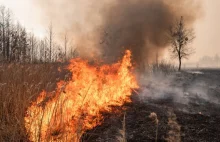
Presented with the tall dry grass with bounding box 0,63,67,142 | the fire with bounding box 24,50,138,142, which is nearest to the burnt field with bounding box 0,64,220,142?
the tall dry grass with bounding box 0,63,67,142

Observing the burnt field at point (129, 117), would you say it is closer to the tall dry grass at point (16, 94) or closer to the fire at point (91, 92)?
the tall dry grass at point (16, 94)

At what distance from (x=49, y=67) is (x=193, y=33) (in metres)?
34.0

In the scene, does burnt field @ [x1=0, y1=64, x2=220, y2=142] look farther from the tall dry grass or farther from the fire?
the fire

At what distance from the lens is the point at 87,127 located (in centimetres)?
720

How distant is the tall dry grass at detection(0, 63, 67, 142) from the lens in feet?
17.8

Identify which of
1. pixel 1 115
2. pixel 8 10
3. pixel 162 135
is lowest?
pixel 162 135

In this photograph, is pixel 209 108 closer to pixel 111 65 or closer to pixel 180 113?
pixel 180 113

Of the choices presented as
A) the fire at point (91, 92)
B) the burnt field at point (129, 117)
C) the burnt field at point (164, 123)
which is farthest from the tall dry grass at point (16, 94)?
the burnt field at point (164, 123)

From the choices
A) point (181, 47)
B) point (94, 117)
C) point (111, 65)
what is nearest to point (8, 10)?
point (181, 47)

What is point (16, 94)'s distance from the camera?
6.28 m

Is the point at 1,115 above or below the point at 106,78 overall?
below

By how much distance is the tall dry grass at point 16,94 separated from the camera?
5.41m

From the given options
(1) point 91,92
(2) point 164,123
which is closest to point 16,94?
(1) point 91,92

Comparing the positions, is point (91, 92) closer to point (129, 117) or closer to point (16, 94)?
point (129, 117)
